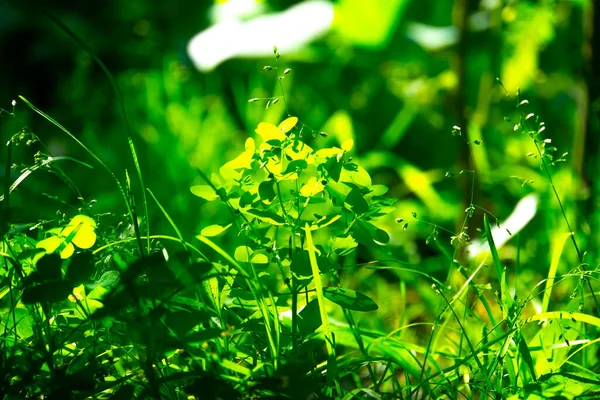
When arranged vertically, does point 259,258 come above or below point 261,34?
below

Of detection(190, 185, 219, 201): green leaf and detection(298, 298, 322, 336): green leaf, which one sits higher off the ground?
detection(190, 185, 219, 201): green leaf

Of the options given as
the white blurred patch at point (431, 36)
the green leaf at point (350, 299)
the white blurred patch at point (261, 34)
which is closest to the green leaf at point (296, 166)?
the green leaf at point (350, 299)

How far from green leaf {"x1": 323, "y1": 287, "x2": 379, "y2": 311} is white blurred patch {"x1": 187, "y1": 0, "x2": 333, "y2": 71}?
948mm

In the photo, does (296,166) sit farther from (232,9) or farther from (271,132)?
(232,9)

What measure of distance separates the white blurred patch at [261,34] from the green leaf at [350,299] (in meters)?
0.95

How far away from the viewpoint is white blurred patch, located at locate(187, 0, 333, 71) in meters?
1.59

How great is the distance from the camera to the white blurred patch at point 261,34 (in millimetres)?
1587

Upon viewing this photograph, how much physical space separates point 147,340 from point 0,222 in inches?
8.7

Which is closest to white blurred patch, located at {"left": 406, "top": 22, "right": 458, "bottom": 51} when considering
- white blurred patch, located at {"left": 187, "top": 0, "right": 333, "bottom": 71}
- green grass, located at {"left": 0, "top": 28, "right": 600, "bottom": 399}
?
white blurred patch, located at {"left": 187, "top": 0, "right": 333, "bottom": 71}

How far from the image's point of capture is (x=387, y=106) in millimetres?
2758

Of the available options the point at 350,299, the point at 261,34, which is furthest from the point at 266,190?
the point at 261,34

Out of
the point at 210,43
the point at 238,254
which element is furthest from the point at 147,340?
the point at 210,43

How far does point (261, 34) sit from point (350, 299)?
111cm

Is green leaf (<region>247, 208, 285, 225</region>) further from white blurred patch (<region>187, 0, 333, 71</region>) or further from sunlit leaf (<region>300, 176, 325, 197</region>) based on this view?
white blurred patch (<region>187, 0, 333, 71</region>)
